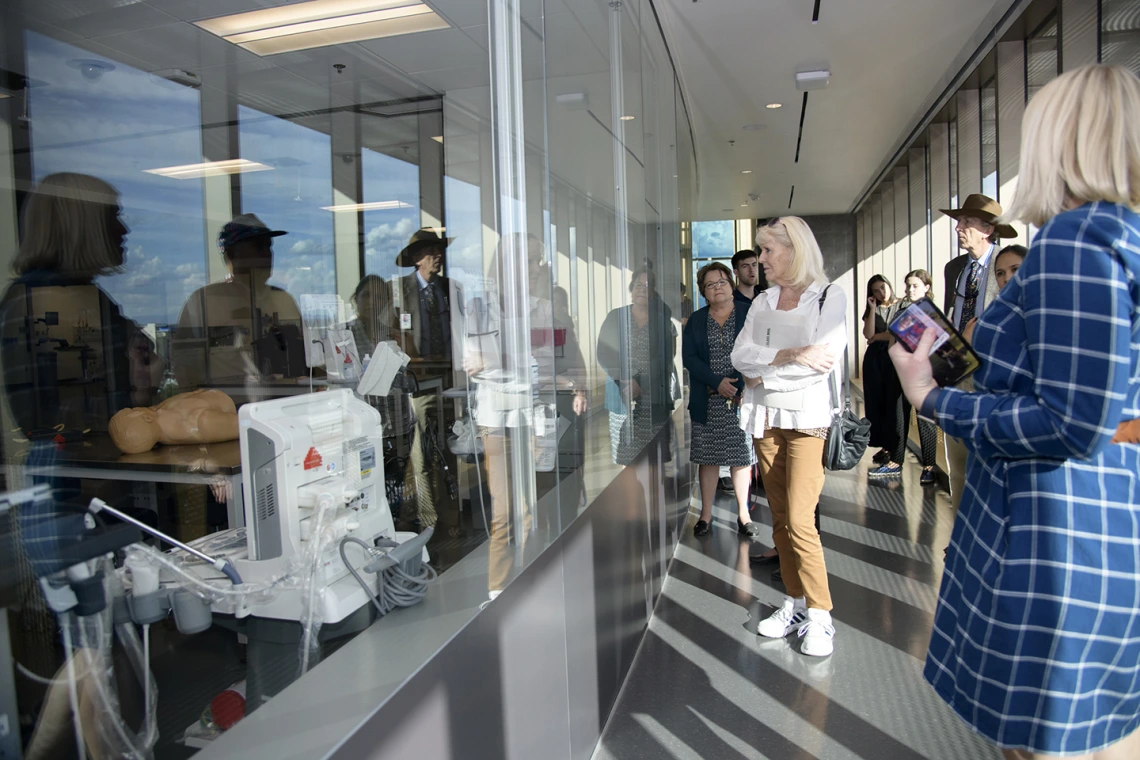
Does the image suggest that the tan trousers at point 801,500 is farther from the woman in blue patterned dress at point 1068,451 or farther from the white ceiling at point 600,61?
the woman in blue patterned dress at point 1068,451

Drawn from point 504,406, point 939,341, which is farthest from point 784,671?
point 939,341

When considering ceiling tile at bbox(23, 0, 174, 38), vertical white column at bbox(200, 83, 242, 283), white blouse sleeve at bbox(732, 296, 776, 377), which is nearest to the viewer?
white blouse sleeve at bbox(732, 296, 776, 377)

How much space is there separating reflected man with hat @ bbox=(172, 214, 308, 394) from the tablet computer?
7.54 feet

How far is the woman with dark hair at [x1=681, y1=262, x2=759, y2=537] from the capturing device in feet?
14.4

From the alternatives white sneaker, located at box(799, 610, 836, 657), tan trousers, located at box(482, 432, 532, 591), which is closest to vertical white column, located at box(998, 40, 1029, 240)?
white sneaker, located at box(799, 610, 836, 657)

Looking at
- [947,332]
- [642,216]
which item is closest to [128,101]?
[642,216]

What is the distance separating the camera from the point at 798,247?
3064 millimetres

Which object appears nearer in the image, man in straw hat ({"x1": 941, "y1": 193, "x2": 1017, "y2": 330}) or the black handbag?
the black handbag

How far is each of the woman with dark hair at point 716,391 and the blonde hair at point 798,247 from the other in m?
1.22

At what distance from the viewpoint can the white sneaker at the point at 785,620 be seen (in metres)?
A: 3.25

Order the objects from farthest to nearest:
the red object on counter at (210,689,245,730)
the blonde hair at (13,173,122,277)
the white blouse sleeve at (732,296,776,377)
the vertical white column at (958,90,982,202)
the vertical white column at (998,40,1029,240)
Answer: the vertical white column at (958,90,982,202) → the vertical white column at (998,40,1029,240) → the white blouse sleeve at (732,296,776,377) → the blonde hair at (13,173,122,277) → the red object on counter at (210,689,245,730)

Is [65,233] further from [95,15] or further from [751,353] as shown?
[95,15]

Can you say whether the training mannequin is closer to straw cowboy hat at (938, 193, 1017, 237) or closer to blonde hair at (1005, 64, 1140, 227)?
blonde hair at (1005, 64, 1140, 227)

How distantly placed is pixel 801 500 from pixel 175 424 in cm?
237
